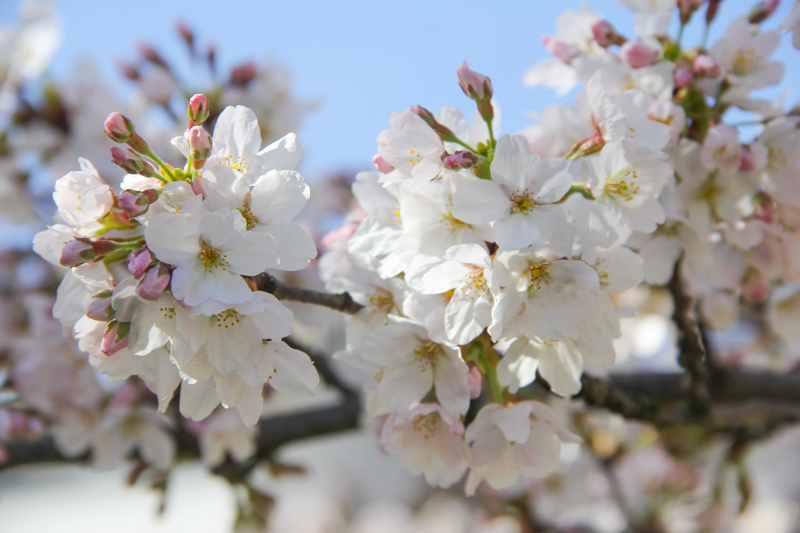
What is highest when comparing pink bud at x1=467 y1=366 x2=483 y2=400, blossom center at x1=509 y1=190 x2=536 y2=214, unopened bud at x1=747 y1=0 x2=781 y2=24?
unopened bud at x1=747 y1=0 x2=781 y2=24

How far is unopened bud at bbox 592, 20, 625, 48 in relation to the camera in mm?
1295

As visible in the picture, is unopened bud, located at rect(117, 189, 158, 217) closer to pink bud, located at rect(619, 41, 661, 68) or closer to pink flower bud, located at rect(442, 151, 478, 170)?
pink flower bud, located at rect(442, 151, 478, 170)

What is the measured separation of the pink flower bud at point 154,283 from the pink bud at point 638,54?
3.19 feet

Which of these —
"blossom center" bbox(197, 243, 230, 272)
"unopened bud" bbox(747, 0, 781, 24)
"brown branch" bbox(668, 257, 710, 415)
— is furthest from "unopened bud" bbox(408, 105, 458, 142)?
"unopened bud" bbox(747, 0, 781, 24)

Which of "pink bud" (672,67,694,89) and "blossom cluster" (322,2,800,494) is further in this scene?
"pink bud" (672,67,694,89)

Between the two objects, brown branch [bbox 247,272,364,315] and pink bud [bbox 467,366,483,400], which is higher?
brown branch [bbox 247,272,364,315]

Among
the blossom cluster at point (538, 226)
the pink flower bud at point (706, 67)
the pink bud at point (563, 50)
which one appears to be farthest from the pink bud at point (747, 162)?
the pink bud at point (563, 50)

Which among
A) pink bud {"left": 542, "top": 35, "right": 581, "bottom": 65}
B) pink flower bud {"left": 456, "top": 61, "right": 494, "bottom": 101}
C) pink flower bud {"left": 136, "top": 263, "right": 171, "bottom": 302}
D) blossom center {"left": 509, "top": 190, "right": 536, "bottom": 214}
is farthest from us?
pink bud {"left": 542, "top": 35, "right": 581, "bottom": 65}

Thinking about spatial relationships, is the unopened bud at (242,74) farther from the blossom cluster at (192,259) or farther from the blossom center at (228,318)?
the blossom center at (228,318)

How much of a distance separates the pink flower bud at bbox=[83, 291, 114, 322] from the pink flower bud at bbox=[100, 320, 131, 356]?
0.02 metres

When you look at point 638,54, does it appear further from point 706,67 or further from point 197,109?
point 197,109

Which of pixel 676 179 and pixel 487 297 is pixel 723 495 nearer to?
pixel 676 179

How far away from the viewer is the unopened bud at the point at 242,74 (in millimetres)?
A: 2332

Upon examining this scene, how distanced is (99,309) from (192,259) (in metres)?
0.16
